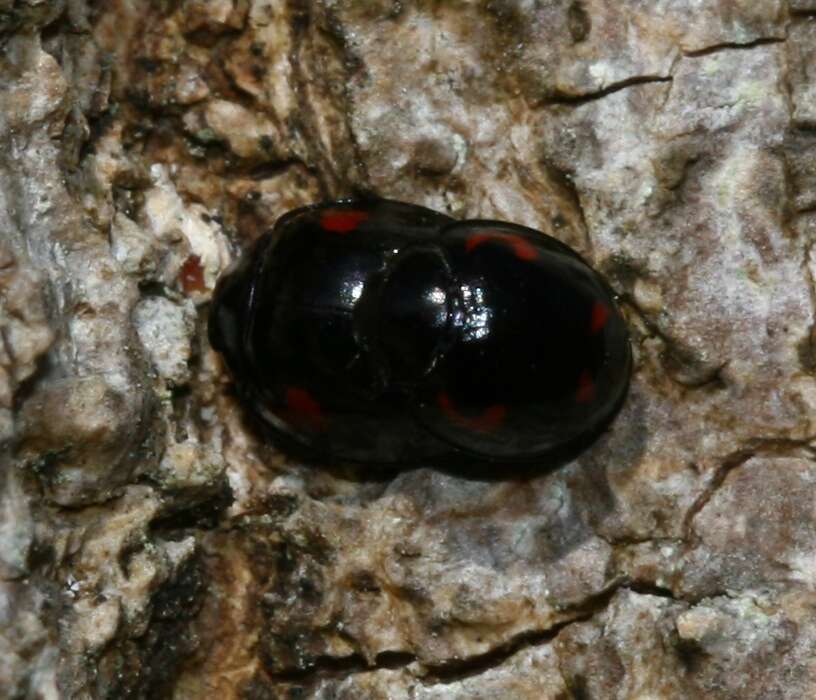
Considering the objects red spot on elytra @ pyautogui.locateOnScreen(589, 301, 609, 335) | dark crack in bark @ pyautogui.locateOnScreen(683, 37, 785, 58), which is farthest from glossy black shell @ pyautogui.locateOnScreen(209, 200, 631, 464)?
dark crack in bark @ pyautogui.locateOnScreen(683, 37, 785, 58)

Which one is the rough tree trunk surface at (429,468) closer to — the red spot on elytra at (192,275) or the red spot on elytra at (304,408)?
the red spot on elytra at (192,275)

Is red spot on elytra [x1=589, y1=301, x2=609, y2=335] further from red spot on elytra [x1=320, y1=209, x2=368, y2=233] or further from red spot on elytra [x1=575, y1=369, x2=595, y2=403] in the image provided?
red spot on elytra [x1=320, y1=209, x2=368, y2=233]

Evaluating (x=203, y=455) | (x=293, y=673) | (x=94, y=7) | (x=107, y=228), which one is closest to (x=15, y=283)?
(x=107, y=228)

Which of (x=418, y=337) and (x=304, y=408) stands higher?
(x=418, y=337)

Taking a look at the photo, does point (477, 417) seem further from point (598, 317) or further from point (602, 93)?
point (602, 93)

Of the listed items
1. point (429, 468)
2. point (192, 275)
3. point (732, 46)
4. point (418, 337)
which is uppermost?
point (732, 46)

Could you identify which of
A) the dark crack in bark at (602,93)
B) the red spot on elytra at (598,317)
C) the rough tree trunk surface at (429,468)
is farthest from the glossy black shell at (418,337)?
the dark crack in bark at (602,93)

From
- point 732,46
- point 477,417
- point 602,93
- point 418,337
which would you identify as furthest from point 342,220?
point 732,46

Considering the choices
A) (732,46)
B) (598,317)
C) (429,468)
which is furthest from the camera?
(429,468)
